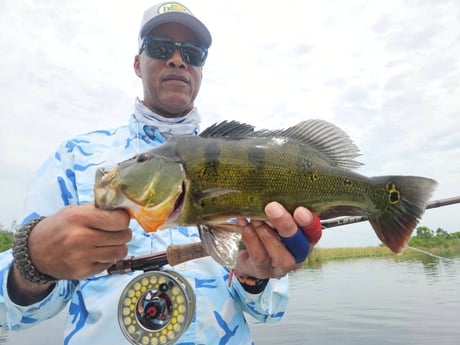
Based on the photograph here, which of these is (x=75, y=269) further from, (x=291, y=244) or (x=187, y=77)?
(x=187, y=77)

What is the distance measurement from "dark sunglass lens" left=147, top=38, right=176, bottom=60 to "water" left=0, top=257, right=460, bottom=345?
435 inches

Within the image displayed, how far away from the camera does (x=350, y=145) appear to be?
100.0 inches

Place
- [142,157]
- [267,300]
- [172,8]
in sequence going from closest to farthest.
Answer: [142,157] → [267,300] → [172,8]

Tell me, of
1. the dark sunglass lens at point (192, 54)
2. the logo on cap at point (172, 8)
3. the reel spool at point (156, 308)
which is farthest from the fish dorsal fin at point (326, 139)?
the logo on cap at point (172, 8)

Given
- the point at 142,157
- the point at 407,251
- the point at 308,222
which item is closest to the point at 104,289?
the point at 142,157

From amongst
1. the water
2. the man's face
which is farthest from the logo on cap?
the water

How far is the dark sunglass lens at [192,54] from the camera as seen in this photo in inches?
152

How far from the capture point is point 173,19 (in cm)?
384

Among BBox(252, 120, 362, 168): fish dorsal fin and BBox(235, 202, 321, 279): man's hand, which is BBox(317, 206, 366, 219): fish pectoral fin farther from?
BBox(252, 120, 362, 168): fish dorsal fin

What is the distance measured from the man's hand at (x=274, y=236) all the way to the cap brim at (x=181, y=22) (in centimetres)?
235

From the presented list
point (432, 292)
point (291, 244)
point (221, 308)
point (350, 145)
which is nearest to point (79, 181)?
point (221, 308)

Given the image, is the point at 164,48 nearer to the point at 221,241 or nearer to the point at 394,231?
the point at 221,241

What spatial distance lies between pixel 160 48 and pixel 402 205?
2718 millimetres

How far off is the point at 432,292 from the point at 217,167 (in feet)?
63.9
